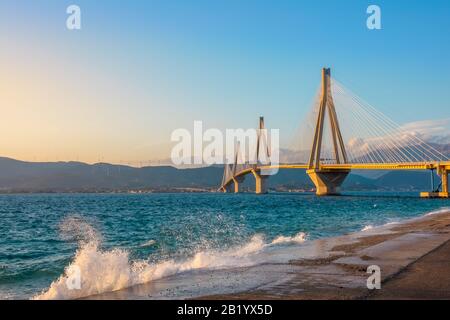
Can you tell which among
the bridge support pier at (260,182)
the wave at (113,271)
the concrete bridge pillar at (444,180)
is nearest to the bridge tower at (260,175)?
the bridge support pier at (260,182)

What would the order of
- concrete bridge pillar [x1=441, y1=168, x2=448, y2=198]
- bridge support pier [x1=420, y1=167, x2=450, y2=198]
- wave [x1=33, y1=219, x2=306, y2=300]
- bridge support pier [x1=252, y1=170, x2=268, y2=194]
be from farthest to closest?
1. bridge support pier [x1=252, y1=170, x2=268, y2=194]
2. concrete bridge pillar [x1=441, y1=168, x2=448, y2=198]
3. bridge support pier [x1=420, y1=167, x2=450, y2=198]
4. wave [x1=33, y1=219, x2=306, y2=300]

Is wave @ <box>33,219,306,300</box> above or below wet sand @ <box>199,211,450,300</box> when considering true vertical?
below

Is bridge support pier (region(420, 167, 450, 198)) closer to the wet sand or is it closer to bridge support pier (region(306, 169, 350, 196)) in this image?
bridge support pier (region(306, 169, 350, 196))

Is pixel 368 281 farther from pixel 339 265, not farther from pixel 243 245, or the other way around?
pixel 243 245

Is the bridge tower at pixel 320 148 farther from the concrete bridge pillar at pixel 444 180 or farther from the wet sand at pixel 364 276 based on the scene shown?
the wet sand at pixel 364 276

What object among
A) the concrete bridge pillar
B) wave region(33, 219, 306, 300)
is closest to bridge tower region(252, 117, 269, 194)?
the concrete bridge pillar
